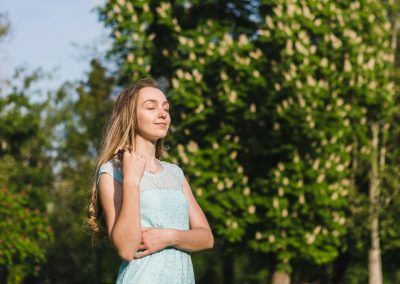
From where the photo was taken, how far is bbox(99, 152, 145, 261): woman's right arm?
3.57 metres

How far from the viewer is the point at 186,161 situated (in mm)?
17953

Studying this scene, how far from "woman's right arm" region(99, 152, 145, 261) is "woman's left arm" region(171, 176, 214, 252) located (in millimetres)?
235

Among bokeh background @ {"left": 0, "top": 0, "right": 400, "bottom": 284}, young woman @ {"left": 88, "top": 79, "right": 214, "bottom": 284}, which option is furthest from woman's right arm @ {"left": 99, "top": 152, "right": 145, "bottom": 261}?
bokeh background @ {"left": 0, "top": 0, "right": 400, "bottom": 284}

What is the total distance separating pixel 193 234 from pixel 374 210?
16986mm

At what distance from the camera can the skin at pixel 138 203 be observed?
11.7 feet

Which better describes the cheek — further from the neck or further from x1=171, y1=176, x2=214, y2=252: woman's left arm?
x1=171, y1=176, x2=214, y2=252: woman's left arm

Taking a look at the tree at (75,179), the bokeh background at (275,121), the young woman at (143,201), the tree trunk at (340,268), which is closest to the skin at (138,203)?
the young woman at (143,201)

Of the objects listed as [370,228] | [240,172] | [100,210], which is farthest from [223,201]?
[100,210]

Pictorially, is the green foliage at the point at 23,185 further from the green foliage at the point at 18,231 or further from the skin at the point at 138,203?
the skin at the point at 138,203

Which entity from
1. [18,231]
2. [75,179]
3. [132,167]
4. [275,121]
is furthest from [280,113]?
[75,179]

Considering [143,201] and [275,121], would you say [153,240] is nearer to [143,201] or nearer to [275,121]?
[143,201]

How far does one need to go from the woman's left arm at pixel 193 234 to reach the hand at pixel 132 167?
0.32 meters

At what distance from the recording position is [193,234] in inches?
153

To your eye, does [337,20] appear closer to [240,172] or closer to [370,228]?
[240,172]
